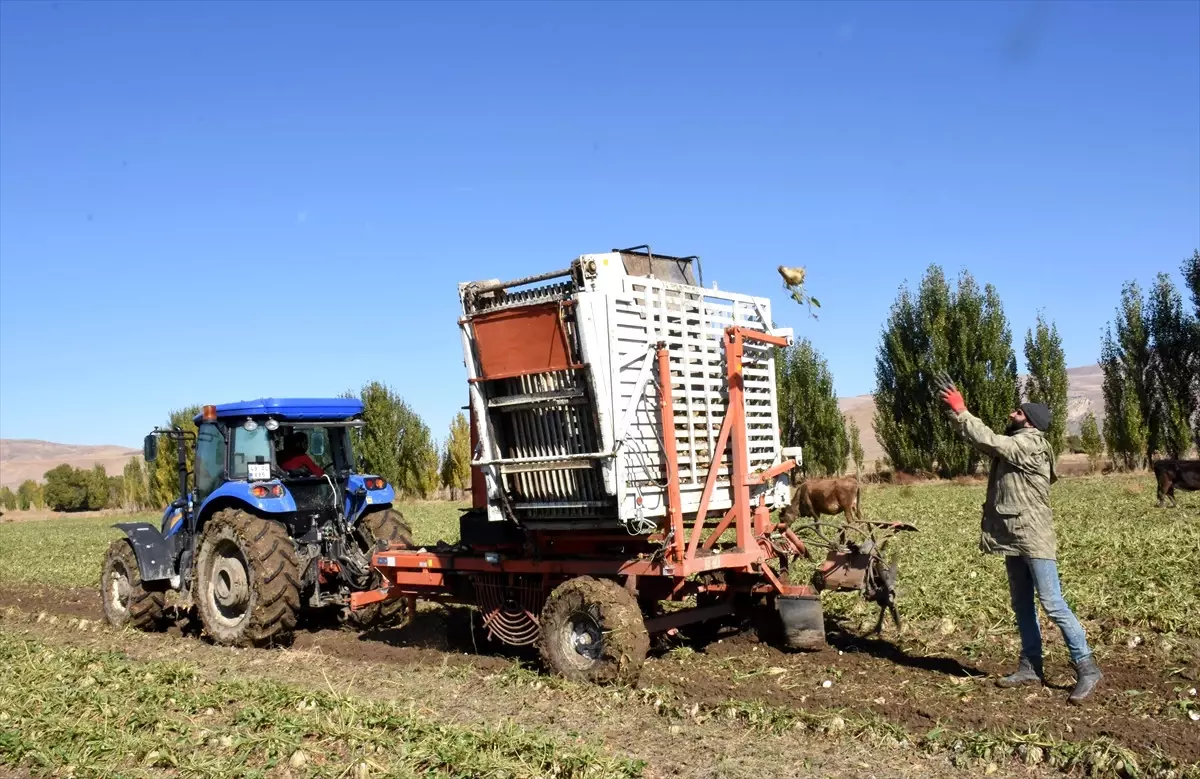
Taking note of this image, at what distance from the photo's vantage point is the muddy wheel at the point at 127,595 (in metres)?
11.6

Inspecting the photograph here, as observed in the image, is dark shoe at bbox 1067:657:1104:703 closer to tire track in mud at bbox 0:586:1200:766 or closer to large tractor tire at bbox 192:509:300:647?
tire track in mud at bbox 0:586:1200:766

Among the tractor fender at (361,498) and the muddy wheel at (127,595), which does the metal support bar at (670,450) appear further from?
the muddy wheel at (127,595)

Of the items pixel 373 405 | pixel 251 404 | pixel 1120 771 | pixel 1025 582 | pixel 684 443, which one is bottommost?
pixel 1120 771

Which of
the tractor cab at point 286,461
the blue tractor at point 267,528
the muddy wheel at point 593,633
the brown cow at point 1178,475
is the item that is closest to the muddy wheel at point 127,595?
the blue tractor at point 267,528

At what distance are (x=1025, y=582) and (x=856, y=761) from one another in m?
2.26

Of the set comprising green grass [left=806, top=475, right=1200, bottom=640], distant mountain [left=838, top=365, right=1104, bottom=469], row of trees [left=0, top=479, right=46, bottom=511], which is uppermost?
distant mountain [left=838, top=365, right=1104, bottom=469]

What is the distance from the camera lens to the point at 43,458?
180250mm

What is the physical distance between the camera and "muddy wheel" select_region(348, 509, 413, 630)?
10.8m

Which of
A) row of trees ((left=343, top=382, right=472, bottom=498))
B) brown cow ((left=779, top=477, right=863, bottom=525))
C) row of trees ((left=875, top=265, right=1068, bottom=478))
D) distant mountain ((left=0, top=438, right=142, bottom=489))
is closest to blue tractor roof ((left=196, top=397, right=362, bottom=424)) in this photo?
brown cow ((left=779, top=477, right=863, bottom=525))

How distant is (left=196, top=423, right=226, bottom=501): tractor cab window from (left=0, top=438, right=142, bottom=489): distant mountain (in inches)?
5729

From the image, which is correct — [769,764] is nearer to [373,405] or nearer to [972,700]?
[972,700]

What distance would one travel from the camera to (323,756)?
6.04 m

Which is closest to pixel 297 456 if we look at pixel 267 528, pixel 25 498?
pixel 267 528

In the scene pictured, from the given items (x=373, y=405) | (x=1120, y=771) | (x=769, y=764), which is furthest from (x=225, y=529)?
(x=373, y=405)
